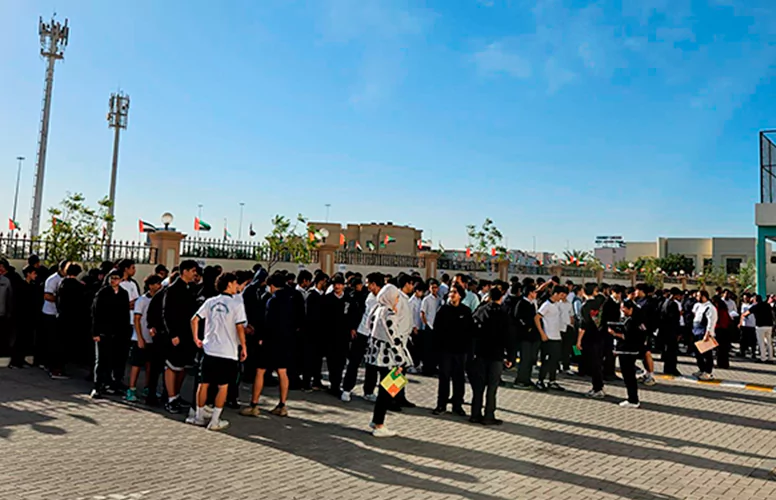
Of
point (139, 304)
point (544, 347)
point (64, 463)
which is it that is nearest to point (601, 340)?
point (544, 347)

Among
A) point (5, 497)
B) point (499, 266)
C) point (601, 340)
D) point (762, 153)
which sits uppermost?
point (762, 153)

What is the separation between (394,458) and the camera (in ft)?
21.5

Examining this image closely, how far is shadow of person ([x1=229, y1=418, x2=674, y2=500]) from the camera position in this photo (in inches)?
229

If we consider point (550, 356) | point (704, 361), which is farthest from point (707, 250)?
point (550, 356)

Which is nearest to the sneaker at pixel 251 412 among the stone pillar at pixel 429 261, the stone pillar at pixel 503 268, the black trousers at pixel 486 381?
the black trousers at pixel 486 381

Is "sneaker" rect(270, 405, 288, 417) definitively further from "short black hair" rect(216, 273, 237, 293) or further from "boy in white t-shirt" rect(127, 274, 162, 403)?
"short black hair" rect(216, 273, 237, 293)

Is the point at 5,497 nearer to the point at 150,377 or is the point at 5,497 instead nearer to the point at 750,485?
the point at 150,377

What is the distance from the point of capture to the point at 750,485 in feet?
19.9

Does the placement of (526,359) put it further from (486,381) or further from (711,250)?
(711,250)

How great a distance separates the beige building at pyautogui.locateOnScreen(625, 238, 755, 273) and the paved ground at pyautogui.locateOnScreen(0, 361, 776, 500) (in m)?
83.0

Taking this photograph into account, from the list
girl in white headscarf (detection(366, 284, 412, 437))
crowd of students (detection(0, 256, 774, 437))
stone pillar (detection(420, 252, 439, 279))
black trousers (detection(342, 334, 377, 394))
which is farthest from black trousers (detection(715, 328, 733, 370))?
stone pillar (detection(420, 252, 439, 279))

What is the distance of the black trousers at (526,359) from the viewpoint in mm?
11188

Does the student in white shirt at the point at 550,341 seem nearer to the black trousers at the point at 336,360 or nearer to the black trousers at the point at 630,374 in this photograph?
the black trousers at the point at 630,374

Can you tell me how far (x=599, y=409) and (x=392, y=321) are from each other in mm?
4188
